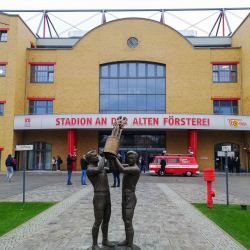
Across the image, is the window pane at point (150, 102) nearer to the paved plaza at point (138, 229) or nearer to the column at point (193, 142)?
the column at point (193, 142)

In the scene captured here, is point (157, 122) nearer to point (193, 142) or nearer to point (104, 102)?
point (193, 142)

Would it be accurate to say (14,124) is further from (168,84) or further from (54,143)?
(168,84)

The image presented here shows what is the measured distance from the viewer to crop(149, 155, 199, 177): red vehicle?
2442 centimetres

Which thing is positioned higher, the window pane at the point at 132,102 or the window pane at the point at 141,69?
the window pane at the point at 141,69

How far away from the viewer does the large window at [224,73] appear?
1174 inches

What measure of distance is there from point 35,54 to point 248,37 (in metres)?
23.4

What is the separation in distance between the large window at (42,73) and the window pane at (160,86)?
11.8 m

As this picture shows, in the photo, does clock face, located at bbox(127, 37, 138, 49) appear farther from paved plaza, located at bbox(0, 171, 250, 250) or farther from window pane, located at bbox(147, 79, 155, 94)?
paved plaza, located at bbox(0, 171, 250, 250)

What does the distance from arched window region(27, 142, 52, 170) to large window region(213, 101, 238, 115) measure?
62.3 feet

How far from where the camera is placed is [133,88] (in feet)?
98.3

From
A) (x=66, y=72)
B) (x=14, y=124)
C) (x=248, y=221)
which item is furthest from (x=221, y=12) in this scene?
(x=248, y=221)

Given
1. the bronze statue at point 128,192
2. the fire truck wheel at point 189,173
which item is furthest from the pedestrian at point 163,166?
the bronze statue at point 128,192

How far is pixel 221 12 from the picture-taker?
37.2 meters

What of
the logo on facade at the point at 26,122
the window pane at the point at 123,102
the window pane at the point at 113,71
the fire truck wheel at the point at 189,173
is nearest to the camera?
the fire truck wheel at the point at 189,173
